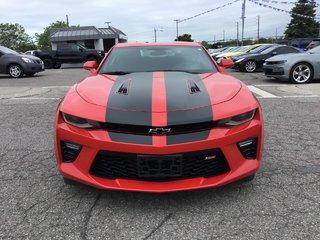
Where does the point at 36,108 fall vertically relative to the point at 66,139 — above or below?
below

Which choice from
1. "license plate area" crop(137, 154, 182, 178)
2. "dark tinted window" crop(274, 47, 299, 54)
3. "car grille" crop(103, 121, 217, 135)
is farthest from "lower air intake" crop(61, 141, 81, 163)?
"dark tinted window" crop(274, 47, 299, 54)

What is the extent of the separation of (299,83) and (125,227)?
895 centimetres

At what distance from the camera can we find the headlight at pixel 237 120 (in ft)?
8.57

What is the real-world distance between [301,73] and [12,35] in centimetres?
7742

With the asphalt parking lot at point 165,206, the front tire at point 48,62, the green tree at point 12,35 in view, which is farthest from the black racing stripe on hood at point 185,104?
the green tree at point 12,35

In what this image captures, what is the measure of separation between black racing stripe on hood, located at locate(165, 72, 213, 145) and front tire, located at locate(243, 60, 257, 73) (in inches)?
469

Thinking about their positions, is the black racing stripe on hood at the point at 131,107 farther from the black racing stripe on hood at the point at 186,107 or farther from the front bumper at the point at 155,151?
the black racing stripe on hood at the point at 186,107

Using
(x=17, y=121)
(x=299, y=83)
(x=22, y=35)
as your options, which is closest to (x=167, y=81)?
(x=17, y=121)

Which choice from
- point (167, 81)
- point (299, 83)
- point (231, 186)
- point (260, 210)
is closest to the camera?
point (260, 210)

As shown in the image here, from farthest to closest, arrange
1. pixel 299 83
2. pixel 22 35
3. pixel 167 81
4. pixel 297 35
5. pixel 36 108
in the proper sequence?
pixel 22 35 → pixel 297 35 → pixel 299 83 → pixel 36 108 → pixel 167 81

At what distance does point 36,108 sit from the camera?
22.0 feet

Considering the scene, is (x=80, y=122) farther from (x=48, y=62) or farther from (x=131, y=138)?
(x=48, y=62)

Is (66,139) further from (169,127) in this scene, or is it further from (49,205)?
(169,127)

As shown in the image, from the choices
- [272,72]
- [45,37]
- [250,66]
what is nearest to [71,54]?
[250,66]
